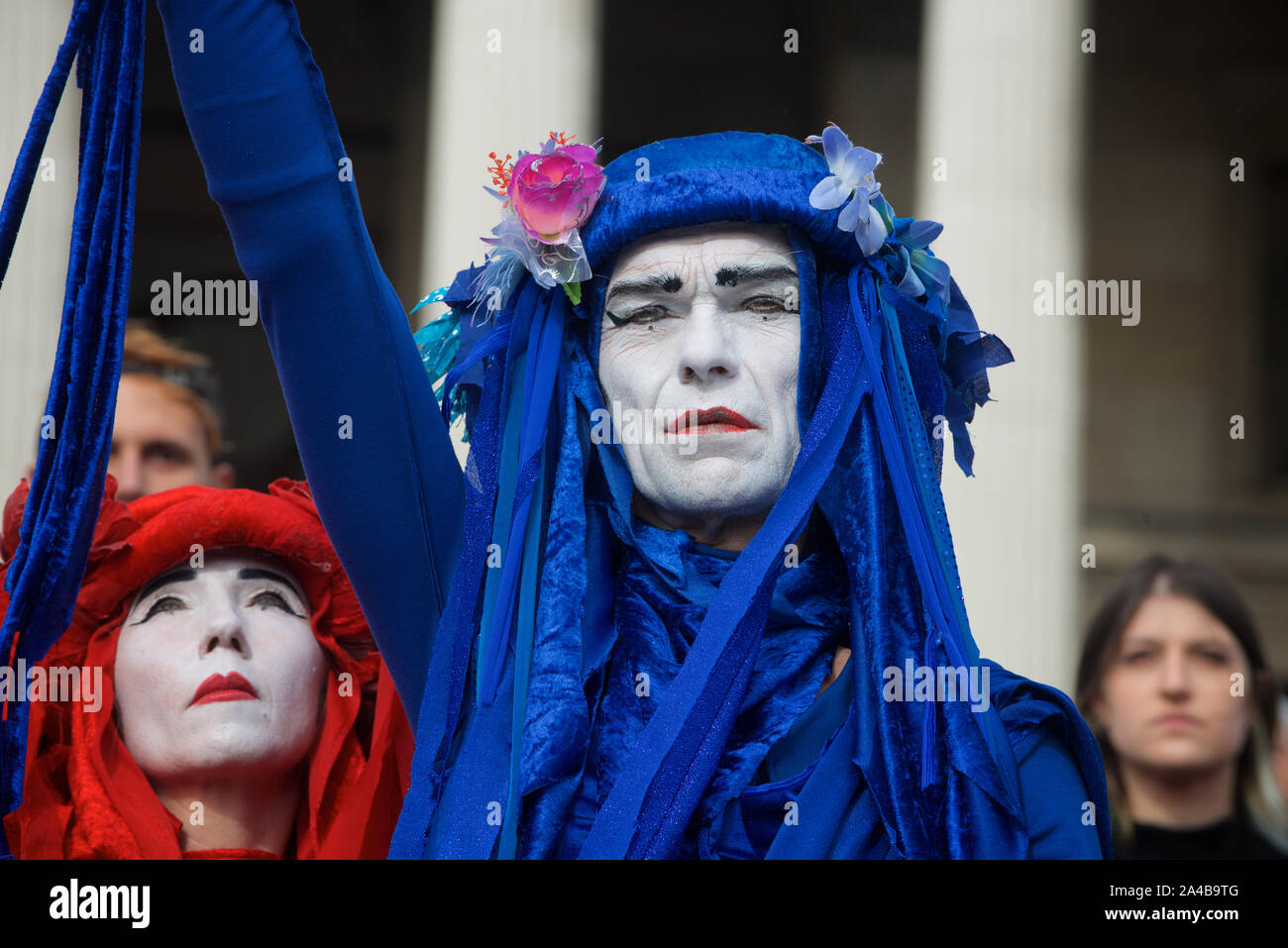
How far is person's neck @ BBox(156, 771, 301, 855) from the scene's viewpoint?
8.63ft

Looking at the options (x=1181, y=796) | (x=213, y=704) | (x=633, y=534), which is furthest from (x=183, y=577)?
(x=1181, y=796)

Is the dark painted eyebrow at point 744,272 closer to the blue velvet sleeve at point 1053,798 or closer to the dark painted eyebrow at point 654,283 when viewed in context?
the dark painted eyebrow at point 654,283

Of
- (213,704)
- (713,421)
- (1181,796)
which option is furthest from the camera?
(1181,796)

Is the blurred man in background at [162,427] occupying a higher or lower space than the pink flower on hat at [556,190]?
lower

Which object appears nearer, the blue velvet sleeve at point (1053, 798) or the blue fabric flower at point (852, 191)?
the blue velvet sleeve at point (1053, 798)

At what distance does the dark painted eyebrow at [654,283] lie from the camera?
2.26m

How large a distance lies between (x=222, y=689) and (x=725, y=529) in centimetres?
78

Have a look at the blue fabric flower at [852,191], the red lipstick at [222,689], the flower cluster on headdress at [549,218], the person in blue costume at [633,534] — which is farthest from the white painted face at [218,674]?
the blue fabric flower at [852,191]

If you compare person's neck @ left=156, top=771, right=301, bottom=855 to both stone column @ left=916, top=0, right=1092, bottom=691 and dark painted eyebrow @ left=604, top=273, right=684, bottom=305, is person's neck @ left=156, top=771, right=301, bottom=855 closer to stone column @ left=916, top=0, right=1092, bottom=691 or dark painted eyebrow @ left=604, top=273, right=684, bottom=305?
dark painted eyebrow @ left=604, top=273, right=684, bottom=305

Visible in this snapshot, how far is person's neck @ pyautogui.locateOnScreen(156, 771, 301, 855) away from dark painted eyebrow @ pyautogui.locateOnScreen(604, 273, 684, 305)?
0.91m

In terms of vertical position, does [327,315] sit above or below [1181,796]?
above

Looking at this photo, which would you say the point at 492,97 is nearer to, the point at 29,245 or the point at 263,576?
the point at 29,245

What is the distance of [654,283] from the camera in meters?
2.27
